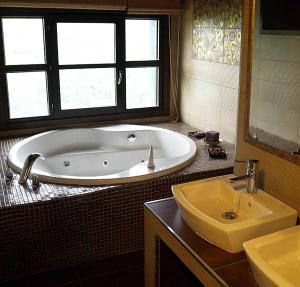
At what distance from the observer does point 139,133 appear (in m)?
3.87

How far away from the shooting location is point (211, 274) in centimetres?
135

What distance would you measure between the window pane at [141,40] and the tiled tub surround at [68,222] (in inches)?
68.7

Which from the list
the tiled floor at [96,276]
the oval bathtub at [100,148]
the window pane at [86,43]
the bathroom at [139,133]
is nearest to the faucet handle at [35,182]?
the bathroom at [139,133]

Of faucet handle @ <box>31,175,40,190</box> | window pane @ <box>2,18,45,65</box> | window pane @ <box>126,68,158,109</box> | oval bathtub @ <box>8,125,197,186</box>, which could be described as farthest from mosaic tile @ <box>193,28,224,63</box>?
faucet handle @ <box>31,175,40,190</box>

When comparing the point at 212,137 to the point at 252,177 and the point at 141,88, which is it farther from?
the point at 252,177

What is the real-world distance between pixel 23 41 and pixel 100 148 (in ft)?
3.90

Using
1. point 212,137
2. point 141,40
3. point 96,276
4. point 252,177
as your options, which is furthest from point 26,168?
point 141,40

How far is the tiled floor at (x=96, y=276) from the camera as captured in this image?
2424mm

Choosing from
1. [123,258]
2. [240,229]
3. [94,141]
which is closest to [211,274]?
[240,229]

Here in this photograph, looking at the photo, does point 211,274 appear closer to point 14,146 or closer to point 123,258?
point 123,258

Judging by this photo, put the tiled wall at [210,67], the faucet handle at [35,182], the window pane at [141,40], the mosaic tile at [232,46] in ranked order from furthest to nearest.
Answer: the window pane at [141,40] < the tiled wall at [210,67] < the mosaic tile at [232,46] < the faucet handle at [35,182]

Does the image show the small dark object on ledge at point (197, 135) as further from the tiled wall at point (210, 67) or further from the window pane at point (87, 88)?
the window pane at point (87, 88)

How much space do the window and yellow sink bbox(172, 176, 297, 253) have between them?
94.5 inches

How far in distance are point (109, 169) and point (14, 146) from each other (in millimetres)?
865
